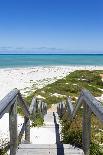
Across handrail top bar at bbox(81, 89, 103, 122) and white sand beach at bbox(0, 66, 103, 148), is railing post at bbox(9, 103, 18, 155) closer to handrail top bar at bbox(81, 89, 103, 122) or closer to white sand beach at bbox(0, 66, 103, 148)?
handrail top bar at bbox(81, 89, 103, 122)

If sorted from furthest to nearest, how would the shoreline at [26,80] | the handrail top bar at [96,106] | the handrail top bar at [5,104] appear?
1. the shoreline at [26,80]
2. the handrail top bar at [5,104]
3. the handrail top bar at [96,106]

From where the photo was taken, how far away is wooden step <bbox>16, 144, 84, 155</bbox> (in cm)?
540

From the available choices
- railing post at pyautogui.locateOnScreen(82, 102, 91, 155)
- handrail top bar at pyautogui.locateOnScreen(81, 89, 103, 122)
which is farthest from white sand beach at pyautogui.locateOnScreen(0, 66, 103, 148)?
handrail top bar at pyautogui.locateOnScreen(81, 89, 103, 122)

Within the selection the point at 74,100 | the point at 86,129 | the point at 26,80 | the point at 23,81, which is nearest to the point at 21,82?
the point at 23,81

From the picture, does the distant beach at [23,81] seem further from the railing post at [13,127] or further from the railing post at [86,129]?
the railing post at [86,129]

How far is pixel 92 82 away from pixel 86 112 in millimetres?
20940

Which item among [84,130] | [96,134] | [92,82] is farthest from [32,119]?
[92,82]

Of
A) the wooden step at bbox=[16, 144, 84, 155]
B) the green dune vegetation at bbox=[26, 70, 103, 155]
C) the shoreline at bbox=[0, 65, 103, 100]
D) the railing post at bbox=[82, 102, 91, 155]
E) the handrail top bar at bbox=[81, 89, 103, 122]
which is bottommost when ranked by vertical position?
the shoreline at bbox=[0, 65, 103, 100]

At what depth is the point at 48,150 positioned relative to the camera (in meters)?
5.57

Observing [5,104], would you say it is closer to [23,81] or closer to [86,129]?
[86,129]

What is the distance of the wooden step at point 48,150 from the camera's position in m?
5.40

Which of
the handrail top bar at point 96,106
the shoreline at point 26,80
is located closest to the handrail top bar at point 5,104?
the handrail top bar at point 96,106

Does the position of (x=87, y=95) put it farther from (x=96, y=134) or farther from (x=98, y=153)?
(x=96, y=134)

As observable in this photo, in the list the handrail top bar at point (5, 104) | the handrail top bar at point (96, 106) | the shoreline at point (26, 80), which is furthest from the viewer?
the shoreline at point (26, 80)
